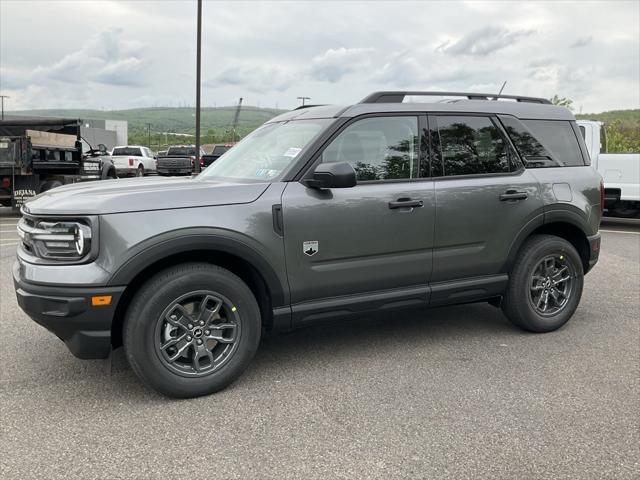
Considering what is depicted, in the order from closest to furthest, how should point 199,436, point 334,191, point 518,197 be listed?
point 199,436, point 334,191, point 518,197

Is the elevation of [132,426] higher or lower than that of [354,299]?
lower

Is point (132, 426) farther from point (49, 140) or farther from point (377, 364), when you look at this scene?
point (49, 140)

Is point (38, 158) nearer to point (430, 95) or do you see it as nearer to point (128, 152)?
point (430, 95)

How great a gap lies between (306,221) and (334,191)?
295mm

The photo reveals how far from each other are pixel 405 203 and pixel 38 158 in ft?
41.0

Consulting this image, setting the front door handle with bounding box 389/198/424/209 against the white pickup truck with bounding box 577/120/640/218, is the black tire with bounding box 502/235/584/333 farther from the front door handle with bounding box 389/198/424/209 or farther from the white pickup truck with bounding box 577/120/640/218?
the white pickup truck with bounding box 577/120/640/218

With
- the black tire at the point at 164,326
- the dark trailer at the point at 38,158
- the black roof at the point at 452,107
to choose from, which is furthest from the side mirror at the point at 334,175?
the dark trailer at the point at 38,158

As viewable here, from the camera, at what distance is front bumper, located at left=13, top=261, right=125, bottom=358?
3.22 meters

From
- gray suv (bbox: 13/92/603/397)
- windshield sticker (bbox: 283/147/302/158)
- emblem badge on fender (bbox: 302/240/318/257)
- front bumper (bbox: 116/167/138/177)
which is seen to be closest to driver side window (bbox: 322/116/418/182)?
gray suv (bbox: 13/92/603/397)

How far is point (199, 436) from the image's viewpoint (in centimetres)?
308

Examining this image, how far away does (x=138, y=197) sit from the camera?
3.41 metres

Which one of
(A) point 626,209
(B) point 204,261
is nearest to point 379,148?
(B) point 204,261

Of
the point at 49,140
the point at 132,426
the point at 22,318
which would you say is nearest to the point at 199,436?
the point at 132,426

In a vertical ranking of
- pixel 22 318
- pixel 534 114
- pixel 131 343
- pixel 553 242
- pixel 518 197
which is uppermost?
pixel 534 114
